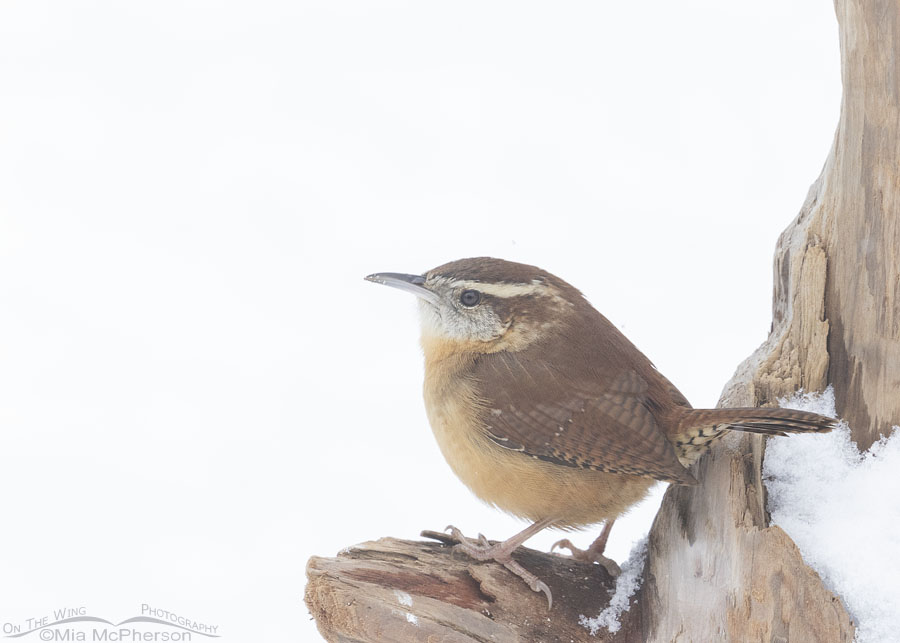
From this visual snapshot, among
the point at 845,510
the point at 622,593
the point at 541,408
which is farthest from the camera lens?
the point at 622,593

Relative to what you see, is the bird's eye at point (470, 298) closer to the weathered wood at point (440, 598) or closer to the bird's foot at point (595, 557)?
the weathered wood at point (440, 598)

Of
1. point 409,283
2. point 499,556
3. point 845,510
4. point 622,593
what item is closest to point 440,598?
point 499,556

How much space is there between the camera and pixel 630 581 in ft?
11.9

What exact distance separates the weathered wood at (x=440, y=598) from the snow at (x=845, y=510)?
780mm

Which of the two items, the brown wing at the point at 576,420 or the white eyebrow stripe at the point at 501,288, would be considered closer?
the brown wing at the point at 576,420

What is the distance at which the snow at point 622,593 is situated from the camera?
346 cm

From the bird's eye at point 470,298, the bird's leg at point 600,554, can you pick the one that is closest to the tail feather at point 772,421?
the bird's leg at point 600,554

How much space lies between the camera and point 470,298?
12.3 feet

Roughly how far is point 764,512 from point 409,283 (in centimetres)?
169

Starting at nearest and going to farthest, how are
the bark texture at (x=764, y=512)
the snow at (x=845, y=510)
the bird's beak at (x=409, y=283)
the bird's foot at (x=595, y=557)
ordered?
the snow at (x=845, y=510) → the bark texture at (x=764, y=512) → the bird's foot at (x=595, y=557) → the bird's beak at (x=409, y=283)

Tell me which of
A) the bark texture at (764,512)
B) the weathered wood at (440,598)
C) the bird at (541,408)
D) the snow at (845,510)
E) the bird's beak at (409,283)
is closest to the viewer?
the snow at (845,510)

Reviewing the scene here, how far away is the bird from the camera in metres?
3.32

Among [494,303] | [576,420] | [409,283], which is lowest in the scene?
[576,420]

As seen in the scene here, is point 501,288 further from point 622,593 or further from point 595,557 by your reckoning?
point 622,593
